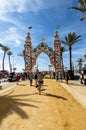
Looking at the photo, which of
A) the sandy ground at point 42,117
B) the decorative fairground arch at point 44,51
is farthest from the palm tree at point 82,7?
the decorative fairground arch at point 44,51

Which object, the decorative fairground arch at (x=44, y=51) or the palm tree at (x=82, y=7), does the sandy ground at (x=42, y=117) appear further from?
the decorative fairground arch at (x=44, y=51)

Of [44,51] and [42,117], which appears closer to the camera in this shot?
[42,117]

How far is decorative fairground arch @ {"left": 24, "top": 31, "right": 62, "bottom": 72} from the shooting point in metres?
54.6

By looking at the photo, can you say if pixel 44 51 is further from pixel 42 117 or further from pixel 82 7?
pixel 42 117

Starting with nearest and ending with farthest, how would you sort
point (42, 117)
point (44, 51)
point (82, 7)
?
point (42, 117), point (82, 7), point (44, 51)

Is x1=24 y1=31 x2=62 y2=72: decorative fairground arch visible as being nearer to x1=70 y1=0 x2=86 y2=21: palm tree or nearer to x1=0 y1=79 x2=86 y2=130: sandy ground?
x1=70 y1=0 x2=86 y2=21: palm tree

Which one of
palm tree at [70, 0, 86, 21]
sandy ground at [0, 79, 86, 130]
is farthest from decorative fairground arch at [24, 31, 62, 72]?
sandy ground at [0, 79, 86, 130]

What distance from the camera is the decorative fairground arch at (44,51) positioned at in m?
54.6

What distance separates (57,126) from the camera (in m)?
9.22

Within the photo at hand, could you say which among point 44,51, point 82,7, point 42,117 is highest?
point 82,7

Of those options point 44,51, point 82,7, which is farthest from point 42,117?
point 44,51

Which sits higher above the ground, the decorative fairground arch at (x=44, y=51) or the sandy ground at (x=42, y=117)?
the decorative fairground arch at (x=44, y=51)

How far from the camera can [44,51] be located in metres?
55.5

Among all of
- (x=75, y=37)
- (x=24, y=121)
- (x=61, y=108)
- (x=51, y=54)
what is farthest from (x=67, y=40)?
(x=24, y=121)
